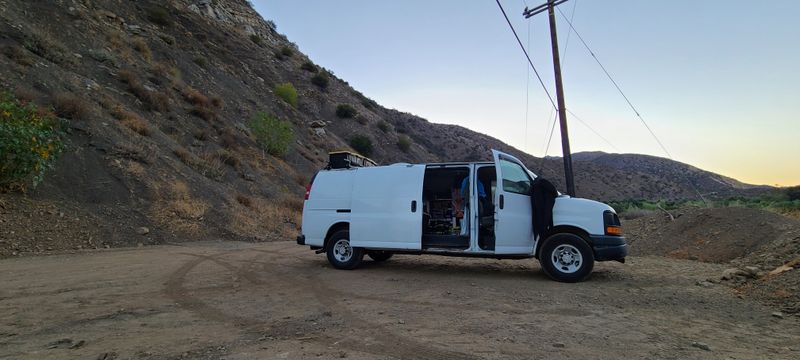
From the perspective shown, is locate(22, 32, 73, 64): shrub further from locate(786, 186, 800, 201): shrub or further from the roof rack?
locate(786, 186, 800, 201): shrub

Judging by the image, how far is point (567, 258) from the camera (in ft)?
26.6

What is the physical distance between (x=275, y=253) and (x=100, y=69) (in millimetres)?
18663

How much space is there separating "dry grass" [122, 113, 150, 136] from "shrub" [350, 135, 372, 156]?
25981 mm

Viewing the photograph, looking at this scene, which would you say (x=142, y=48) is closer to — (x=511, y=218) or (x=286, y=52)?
(x=286, y=52)

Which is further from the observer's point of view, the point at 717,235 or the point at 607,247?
the point at 717,235

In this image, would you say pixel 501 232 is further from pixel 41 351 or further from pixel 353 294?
pixel 41 351

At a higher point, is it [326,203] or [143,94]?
[143,94]

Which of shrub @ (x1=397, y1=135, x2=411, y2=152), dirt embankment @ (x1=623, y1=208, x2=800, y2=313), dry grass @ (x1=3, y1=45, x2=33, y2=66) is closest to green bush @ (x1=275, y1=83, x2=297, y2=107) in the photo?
shrub @ (x1=397, y1=135, x2=411, y2=152)

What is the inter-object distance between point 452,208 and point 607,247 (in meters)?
2.97

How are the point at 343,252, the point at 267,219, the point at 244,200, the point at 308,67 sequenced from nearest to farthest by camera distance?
the point at 343,252, the point at 267,219, the point at 244,200, the point at 308,67

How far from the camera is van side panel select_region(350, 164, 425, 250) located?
8.91 metres

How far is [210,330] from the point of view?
5.08 m

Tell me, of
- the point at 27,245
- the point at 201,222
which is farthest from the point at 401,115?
the point at 27,245

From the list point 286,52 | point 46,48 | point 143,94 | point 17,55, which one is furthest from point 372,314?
point 286,52
